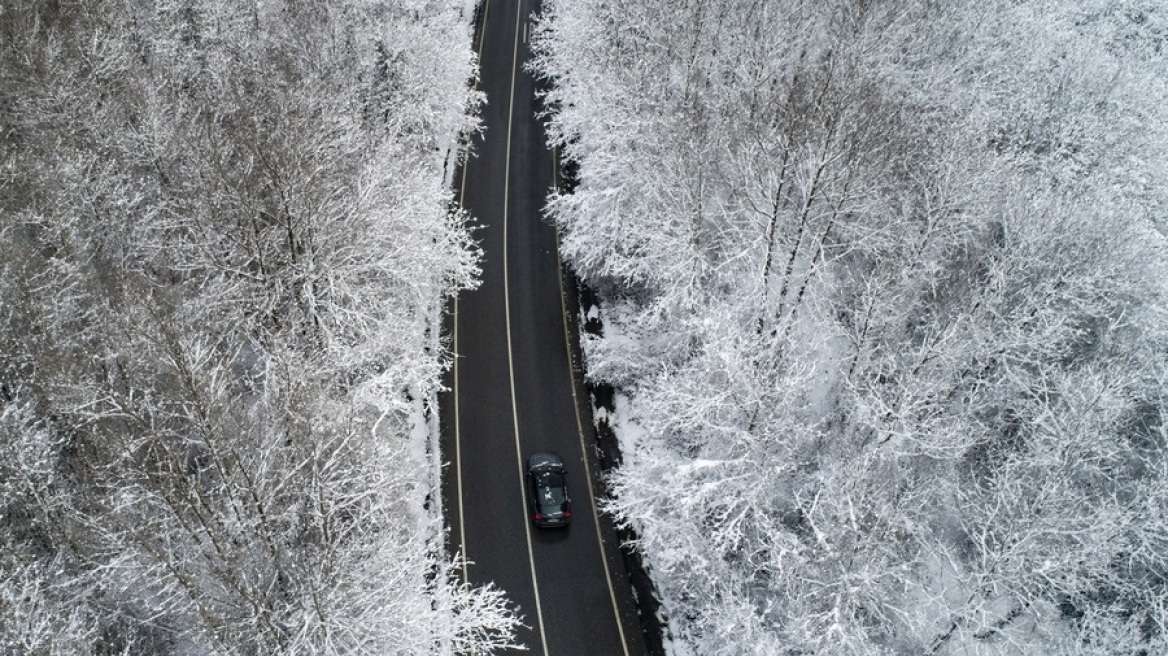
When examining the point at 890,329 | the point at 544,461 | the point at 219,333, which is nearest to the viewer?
the point at 890,329

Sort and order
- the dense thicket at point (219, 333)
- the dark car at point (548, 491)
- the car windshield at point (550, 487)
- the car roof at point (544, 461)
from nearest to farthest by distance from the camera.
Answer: the dense thicket at point (219, 333)
the dark car at point (548, 491)
the car windshield at point (550, 487)
the car roof at point (544, 461)

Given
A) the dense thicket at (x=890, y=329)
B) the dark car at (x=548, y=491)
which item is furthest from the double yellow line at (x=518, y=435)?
the dense thicket at (x=890, y=329)

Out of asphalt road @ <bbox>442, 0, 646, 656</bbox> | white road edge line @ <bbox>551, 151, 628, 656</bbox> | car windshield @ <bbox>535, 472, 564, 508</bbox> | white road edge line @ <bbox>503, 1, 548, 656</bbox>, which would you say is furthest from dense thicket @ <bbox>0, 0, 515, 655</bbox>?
white road edge line @ <bbox>551, 151, 628, 656</bbox>

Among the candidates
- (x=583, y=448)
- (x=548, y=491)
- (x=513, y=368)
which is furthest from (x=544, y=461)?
(x=513, y=368)

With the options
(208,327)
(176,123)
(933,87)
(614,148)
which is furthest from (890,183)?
(176,123)

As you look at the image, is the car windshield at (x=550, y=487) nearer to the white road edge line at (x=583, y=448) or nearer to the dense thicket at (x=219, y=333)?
the white road edge line at (x=583, y=448)

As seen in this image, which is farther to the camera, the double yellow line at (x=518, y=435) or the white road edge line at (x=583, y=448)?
the double yellow line at (x=518, y=435)

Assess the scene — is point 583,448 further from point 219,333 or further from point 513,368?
point 219,333
